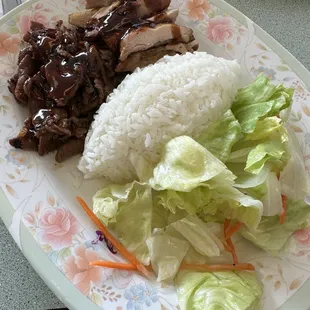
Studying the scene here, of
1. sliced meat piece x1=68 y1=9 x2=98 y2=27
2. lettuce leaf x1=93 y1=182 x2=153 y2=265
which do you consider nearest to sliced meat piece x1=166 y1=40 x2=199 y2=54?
sliced meat piece x1=68 y1=9 x2=98 y2=27

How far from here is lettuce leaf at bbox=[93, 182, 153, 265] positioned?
63.7 inches

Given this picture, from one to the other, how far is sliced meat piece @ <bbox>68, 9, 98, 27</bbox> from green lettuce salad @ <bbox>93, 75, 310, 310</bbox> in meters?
0.67

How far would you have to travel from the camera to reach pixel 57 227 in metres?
1.58

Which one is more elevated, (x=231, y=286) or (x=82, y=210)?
(x=82, y=210)

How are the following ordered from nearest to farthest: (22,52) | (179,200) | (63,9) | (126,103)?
(179,200) → (126,103) → (22,52) → (63,9)

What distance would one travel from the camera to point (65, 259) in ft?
4.91

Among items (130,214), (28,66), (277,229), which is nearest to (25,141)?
(28,66)

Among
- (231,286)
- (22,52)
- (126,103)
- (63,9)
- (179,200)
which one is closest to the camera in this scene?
(231,286)

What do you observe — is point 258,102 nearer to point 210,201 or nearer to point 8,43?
point 210,201

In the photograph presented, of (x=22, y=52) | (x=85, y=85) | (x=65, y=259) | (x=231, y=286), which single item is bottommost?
(x=231, y=286)

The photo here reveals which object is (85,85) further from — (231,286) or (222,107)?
(231,286)

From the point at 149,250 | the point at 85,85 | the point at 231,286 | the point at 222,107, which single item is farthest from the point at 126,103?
the point at 231,286

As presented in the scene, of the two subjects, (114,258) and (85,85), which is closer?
(114,258)

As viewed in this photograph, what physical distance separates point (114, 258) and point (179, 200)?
0.27 metres
